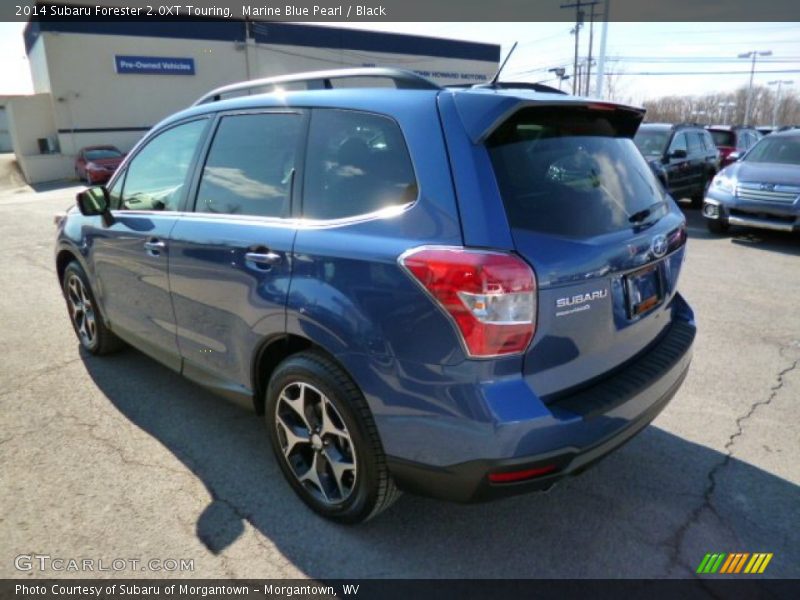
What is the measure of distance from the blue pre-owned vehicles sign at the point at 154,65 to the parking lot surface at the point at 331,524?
29870 mm

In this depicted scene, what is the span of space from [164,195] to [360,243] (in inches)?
71.4

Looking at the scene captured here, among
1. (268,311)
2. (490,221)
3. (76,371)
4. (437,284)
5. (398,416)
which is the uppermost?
(490,221)

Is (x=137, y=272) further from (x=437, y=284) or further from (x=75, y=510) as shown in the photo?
(x=437, y=284)

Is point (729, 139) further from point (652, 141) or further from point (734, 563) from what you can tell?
point (734, 563)

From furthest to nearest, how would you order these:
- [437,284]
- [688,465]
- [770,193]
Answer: [770,193] → [688,465] → [437,284]

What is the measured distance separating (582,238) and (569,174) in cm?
33

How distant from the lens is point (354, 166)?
247 centimetres

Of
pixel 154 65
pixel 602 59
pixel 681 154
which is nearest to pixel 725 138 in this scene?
pixel 681 154

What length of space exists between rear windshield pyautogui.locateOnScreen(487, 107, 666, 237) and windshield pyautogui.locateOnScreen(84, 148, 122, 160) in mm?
25566

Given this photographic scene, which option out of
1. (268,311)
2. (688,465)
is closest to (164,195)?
(268,311)

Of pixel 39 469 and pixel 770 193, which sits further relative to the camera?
pixel 770 193

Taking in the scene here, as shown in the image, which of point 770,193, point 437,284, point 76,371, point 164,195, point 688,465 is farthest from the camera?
point 770,193

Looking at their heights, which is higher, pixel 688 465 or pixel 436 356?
pixel 436 356

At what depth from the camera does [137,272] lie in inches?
142
